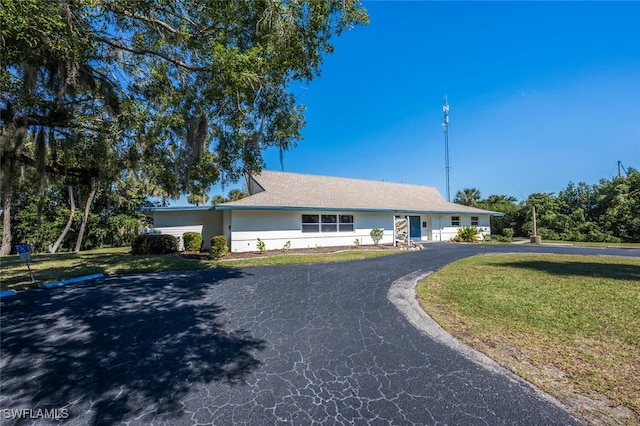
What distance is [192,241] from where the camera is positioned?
48.1 ft

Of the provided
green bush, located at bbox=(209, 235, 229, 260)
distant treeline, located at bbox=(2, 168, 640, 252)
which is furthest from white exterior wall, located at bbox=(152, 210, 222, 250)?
distant treeline, located at bbox=(2, 168, 640, 252)

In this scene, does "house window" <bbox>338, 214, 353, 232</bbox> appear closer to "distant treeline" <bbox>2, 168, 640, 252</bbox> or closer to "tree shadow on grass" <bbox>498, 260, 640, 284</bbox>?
"tree shadow on grass" <bbox>498, 260, 640, 284</bbox>

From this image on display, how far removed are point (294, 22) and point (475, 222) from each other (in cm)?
2372

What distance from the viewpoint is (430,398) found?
8.52 ft

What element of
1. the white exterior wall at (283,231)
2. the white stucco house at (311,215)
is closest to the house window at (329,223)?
the white stucco house at (311,215)

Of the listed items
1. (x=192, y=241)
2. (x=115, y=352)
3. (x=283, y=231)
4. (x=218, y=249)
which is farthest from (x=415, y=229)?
(x=115, y=352)

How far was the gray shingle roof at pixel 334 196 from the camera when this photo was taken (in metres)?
15.1

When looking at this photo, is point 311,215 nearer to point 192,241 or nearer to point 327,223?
point 327,223

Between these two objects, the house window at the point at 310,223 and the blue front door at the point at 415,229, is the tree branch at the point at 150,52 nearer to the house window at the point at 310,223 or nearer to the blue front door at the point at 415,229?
the house window at the point at 310,223

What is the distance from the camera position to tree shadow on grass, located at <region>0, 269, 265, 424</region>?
8.80ft

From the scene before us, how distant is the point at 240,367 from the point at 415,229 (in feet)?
66.2

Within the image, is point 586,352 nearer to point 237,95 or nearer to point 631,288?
point 631,288

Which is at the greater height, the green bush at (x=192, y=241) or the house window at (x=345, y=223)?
the house window at (x=345, y=223)

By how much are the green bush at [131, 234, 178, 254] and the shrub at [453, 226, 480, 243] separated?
20784 millimetres
